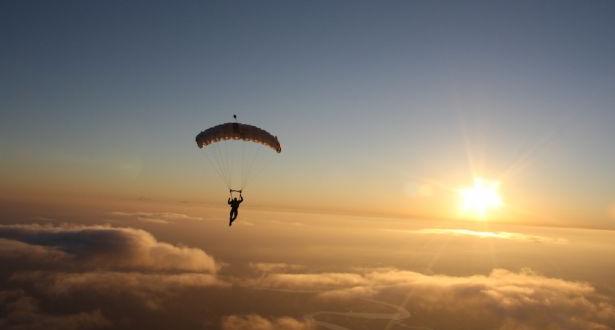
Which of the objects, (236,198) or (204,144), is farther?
(204,144)

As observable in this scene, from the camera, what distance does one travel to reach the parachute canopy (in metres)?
34.5

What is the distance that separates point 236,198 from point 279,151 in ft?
21.5

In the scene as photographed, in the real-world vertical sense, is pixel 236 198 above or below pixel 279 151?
below

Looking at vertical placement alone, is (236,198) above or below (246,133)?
below

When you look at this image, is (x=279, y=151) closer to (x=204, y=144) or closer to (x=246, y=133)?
(x=246, y=133)

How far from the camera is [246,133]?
3481 centimetres

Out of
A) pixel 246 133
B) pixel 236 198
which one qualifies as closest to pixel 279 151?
pixel 246 133

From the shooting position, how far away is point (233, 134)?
34438mm

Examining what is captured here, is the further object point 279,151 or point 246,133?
point 279,151

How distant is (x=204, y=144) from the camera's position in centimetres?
3538

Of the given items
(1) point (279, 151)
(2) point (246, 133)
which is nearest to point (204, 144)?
(2) point (246, 133)

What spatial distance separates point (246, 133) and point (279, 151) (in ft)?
12.8

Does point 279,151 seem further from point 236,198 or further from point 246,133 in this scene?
point 236,198

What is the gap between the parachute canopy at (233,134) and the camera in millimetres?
34500
